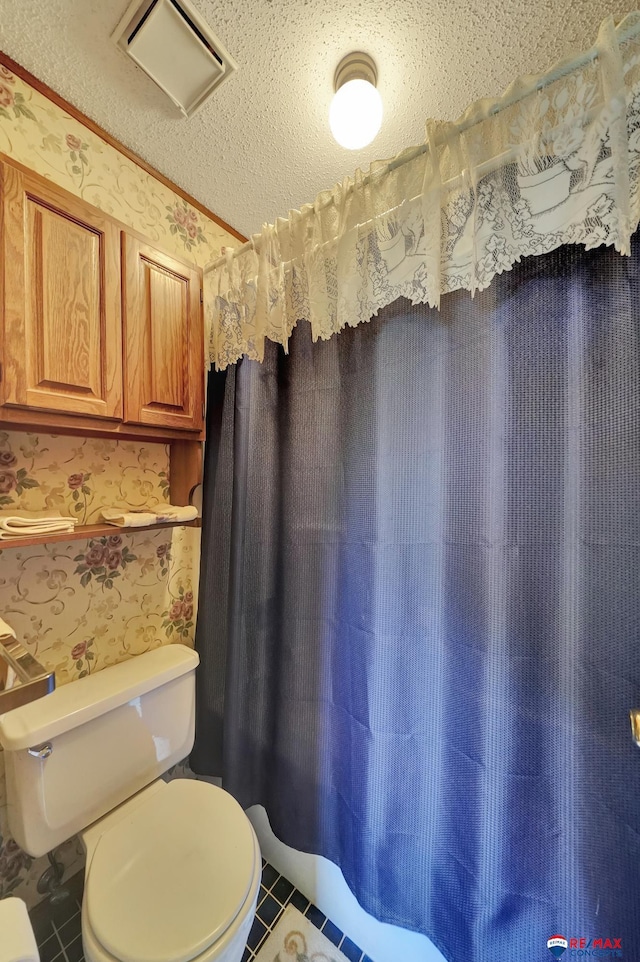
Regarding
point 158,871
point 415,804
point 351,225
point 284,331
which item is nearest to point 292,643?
point 415,804

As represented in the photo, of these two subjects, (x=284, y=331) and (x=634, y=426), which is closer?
(x=634, y=426)

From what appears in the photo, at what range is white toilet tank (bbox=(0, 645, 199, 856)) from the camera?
81 cm

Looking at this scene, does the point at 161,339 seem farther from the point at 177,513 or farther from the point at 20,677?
the point at 20,677

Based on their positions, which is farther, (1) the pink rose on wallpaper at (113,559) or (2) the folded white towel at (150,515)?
(1) the pink rose on wallpaper at (113,559)

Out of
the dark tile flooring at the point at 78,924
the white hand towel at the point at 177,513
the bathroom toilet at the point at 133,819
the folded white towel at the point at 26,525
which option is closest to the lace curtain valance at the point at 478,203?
the white hand towel at the point at 177,513

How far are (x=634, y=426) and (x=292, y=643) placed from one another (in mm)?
956

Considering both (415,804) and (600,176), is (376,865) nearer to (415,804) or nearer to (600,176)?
(415,804)

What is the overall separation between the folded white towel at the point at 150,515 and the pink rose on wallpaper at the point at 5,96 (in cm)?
108

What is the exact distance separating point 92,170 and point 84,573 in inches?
48.4

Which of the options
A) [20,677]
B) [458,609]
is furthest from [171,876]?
[458,609]

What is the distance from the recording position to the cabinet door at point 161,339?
917 mm

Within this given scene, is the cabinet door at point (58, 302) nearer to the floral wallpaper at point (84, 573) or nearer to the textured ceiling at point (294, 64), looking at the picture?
the floral wallpaper at point (84, 573)

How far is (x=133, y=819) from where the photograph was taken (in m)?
0.93

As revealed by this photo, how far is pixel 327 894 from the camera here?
41.1 inches
